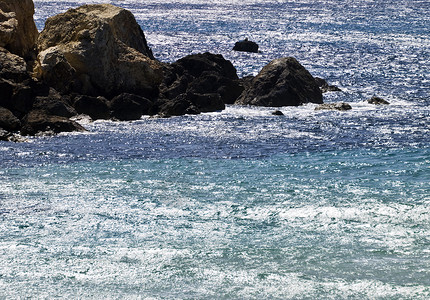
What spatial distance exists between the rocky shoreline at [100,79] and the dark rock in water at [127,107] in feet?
0.15

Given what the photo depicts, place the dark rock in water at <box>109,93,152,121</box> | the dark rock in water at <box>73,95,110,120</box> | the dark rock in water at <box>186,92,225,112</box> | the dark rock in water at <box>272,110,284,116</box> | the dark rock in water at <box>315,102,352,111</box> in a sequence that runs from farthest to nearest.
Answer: the dark rock in water at <box>315,102,352,111</box>, the dark rock in water at <box>186,92,225,112</box>, the dark rock in water at <box>272,110,284,116</box>, the dark rock in water at <box>109,93,152,121</box>, the dark rock in water at <box>73,95,110,120</box>

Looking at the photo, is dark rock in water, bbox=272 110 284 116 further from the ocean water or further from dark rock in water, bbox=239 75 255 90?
dark rock in water, bbox=239 75 255 90

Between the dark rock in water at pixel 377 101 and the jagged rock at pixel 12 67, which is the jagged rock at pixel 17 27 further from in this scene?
the dark rock in water at pixel 377 101

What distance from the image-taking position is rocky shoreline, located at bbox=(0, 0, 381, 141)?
106 feet

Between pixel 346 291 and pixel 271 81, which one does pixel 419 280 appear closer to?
pixel 346 291

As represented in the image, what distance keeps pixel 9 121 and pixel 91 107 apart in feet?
16.9

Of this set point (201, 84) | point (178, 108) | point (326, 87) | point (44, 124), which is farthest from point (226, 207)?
point (326, 87)

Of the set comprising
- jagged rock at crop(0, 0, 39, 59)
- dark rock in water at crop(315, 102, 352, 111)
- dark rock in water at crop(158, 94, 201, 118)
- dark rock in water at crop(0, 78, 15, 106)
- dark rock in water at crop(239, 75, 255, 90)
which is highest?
jagged rock at crop(0, 0, 39, 59)

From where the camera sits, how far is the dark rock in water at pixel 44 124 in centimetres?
3014

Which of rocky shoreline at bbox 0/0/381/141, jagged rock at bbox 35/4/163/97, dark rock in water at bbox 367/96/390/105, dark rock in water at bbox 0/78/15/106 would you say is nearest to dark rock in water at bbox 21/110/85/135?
rocky shoreline at bbox 0/0/381/141

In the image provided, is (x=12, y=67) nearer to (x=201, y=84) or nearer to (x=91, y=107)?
(x=91, y=107)

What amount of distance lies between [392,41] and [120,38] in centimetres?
4216

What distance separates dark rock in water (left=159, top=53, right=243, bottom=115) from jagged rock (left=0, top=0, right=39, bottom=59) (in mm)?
7328

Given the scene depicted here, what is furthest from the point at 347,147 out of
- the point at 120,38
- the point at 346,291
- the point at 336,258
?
the point at 120,38
